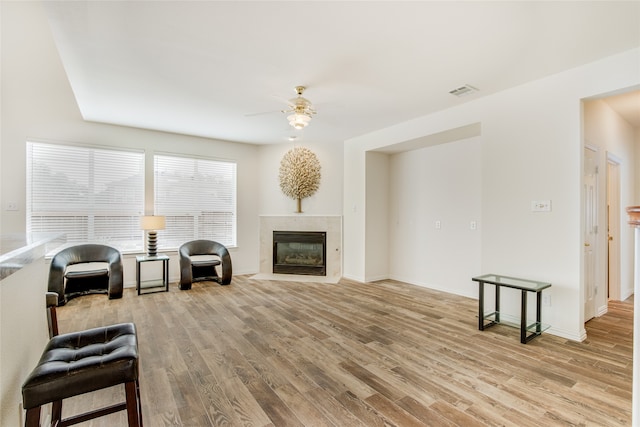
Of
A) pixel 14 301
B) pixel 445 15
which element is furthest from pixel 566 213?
pixel 14 301

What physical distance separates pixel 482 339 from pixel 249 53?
3.49 m

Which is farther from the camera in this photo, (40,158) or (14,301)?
(40,158)

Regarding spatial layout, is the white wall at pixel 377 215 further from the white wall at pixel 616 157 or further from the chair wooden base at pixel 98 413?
the chair wooden base at pixel 98 413

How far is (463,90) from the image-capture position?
135 inches

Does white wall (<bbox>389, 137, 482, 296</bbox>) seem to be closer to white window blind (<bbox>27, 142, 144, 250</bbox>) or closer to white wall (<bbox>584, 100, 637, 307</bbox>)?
white wall (<bbox>584, 100, 637, 307</bbox>)

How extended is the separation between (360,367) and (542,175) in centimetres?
269

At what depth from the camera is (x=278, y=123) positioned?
4.77 meters

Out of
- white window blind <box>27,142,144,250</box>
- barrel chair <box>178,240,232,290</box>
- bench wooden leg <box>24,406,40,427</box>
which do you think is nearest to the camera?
bench wooden leg <box>24,406,40,427</box>

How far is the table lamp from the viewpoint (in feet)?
15.6

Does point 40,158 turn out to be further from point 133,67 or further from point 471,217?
point 471,217

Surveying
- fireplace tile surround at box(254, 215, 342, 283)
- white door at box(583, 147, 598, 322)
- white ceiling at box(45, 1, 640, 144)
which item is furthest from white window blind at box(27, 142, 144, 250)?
white door at box(583, 147, 598, 322)

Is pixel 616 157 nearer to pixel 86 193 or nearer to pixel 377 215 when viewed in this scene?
pixel 377 215

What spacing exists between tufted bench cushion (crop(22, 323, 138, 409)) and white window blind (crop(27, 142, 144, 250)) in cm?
380

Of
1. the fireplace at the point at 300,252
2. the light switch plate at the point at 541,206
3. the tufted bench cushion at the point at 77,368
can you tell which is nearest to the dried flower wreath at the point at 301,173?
the fireplace at the point at 300,252
